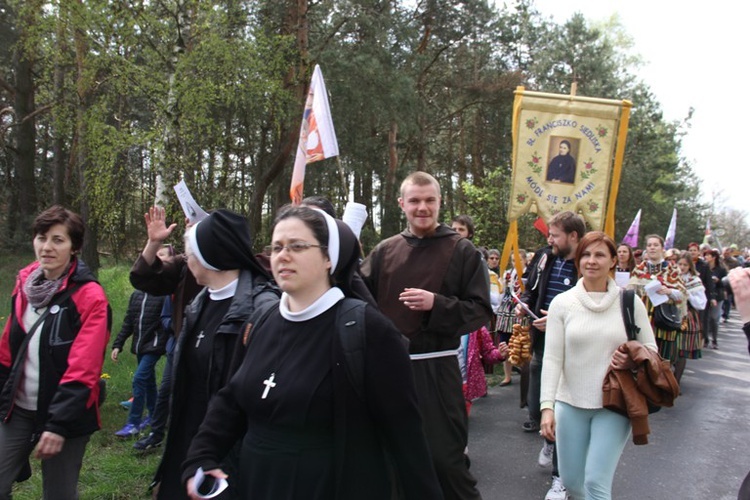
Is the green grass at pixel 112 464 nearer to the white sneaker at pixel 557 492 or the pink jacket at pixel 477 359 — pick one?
the pink jacket at pixel 477 359

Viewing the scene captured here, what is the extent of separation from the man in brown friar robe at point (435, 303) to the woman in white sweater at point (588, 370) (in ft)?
1.71

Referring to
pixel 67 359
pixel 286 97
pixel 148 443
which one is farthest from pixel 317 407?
pixel 286 97

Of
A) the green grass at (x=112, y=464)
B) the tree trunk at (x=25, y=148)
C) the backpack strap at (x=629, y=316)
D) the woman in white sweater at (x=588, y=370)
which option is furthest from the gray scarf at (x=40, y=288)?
the tree trunk at (x=25, y=148)

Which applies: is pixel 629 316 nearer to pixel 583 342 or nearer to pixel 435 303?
pixel 583 342

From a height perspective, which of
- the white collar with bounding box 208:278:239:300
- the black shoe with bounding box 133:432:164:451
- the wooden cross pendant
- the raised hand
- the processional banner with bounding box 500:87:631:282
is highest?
the processional banner with bounding box 500:87:631:282

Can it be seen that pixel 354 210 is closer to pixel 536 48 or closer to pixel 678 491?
pixel 678 491

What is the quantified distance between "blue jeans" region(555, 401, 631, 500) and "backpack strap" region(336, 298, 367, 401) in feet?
6.69

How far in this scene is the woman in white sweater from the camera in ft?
11.4

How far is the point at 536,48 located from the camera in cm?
2778

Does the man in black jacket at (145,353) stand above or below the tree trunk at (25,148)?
below

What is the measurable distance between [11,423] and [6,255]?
71.5 feet

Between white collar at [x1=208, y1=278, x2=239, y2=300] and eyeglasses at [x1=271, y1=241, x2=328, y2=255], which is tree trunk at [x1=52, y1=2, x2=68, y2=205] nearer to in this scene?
white collar at [x1=208, y1=278, x2=239, y2=300]

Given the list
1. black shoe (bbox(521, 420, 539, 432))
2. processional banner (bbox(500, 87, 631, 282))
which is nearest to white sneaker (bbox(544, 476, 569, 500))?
black shoe (bbox(521, 420, 539, 432))

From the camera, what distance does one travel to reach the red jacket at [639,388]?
341cm
